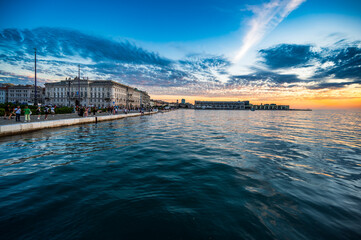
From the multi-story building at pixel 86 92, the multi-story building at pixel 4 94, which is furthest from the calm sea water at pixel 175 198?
the multi-story building at pixel 4 94

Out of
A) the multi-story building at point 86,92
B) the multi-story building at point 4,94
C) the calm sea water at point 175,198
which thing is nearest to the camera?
the calm sea water at point 175,198

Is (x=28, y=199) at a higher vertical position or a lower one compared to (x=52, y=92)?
lower

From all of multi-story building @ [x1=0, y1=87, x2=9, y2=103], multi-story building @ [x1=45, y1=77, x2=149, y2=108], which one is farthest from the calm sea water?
multi-story building @ [x1=0, y1=87, x2=9, y2=103]

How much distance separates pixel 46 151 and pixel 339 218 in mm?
12460

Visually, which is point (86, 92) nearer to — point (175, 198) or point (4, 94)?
point (4, 94)

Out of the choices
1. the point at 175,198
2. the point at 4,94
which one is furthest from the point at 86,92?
the point at 175,198

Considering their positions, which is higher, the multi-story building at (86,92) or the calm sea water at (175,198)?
the multi-story building at (86,92)

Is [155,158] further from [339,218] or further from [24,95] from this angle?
[24,95]

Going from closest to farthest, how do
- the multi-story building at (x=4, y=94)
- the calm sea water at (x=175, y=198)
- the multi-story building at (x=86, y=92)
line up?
1. the calm sea water at (x=175, y=198)
2. the multi-story building at (x=86, y=92)
3. the multi-story building at (x=4, y=94)

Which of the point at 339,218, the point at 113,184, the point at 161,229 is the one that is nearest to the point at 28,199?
the point at 113,184

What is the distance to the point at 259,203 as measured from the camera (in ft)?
14.5

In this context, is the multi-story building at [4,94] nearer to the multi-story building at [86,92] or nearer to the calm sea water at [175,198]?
the multi-story building at [86,92]

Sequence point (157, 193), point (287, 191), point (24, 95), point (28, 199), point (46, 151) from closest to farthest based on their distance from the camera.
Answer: point (28, 199) < point (157, 193) < point (287, 191) < point (46, 151) < point (24, 95)

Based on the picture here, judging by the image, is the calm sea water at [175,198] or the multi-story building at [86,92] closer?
the calm sea water at [175,198]
